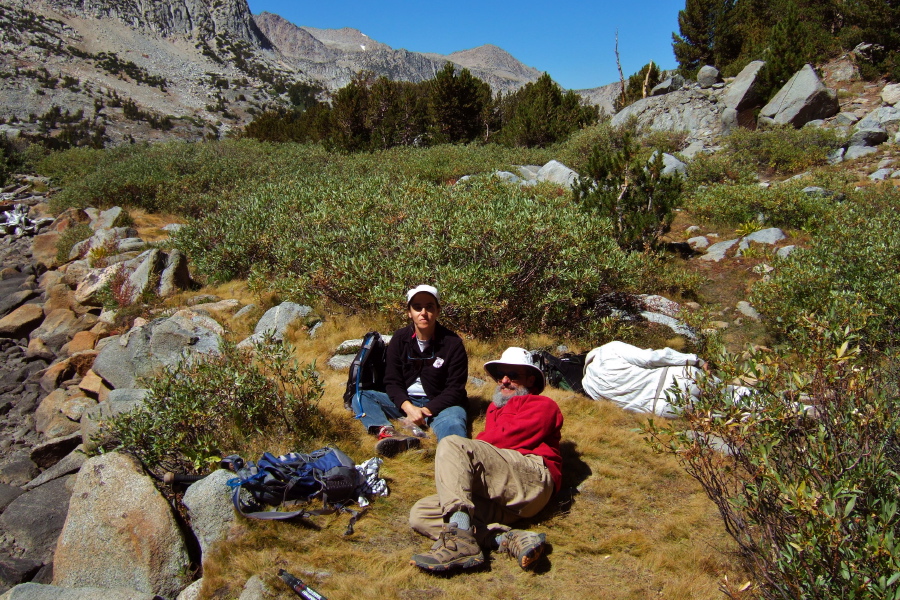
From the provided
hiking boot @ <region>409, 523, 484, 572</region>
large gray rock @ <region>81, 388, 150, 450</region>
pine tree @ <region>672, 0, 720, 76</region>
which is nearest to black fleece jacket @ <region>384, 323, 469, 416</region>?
hiking boot @ <region>409, 523, 484, 572</region>

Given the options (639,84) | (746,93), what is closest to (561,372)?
(746,93)

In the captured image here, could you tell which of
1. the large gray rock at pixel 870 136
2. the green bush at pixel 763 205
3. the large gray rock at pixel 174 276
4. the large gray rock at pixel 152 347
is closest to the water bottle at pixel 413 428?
the large gray rock at pixel 152 347

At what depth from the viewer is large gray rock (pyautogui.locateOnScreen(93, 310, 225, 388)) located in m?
7.94

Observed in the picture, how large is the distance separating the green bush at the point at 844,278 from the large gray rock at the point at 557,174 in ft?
27.0

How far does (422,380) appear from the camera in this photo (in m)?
5.14

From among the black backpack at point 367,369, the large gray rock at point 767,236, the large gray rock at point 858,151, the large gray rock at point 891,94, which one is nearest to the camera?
the black backpack at point 367,369

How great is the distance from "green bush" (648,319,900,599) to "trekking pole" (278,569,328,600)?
2140mm

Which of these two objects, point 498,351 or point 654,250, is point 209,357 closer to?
point 498,351

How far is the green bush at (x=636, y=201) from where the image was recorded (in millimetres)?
11484

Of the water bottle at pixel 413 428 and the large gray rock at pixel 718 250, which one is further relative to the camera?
the large gray rock at pixel 718 250

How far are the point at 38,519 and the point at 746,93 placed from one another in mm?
25569

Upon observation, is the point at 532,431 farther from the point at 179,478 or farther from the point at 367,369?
the point at 179,478

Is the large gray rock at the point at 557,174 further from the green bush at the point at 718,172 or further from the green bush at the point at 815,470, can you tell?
the green bush at the point at 815,470

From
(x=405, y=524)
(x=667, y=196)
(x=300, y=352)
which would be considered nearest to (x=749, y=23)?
(x=667, y=196)
